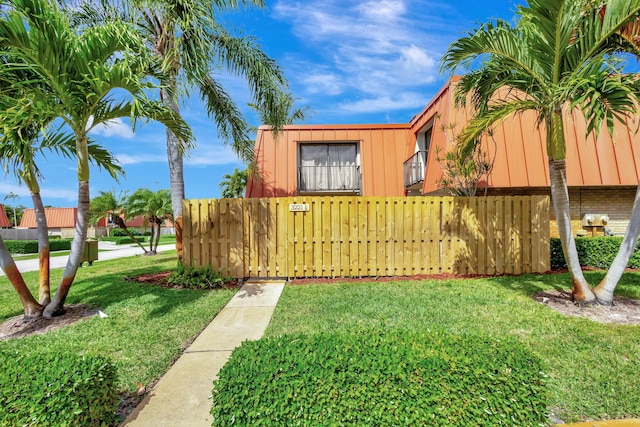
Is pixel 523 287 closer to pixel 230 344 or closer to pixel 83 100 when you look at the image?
pixel 230 344

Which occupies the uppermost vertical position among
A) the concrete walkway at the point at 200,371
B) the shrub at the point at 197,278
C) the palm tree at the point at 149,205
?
the palm tree at the point at 149,205

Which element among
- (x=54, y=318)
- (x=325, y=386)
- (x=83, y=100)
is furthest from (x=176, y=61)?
(x=325, y=386)

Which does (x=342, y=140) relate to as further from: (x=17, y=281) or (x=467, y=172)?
(x=17, y=281)

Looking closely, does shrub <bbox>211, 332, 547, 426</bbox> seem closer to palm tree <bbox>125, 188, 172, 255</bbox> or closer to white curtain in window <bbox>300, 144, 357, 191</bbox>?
white curtain in window <bbox>300, 144, 357, 191</bbox>

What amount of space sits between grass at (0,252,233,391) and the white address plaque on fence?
94.8 inches

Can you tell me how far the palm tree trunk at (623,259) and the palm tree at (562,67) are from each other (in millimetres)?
13

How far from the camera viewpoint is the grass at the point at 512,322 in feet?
9.30

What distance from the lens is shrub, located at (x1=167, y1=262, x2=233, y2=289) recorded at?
683 cm

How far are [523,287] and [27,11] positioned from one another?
9.13 meters

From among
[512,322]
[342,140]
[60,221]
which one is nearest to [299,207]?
[512,322]

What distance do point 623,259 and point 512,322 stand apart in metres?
2.32

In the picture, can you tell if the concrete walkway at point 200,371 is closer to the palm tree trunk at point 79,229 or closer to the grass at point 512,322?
the grass at point 512,322

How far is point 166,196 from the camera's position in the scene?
666 inches

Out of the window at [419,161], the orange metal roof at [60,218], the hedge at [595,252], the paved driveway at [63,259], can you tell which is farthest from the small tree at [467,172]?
the orange metal roof at [60,218]
